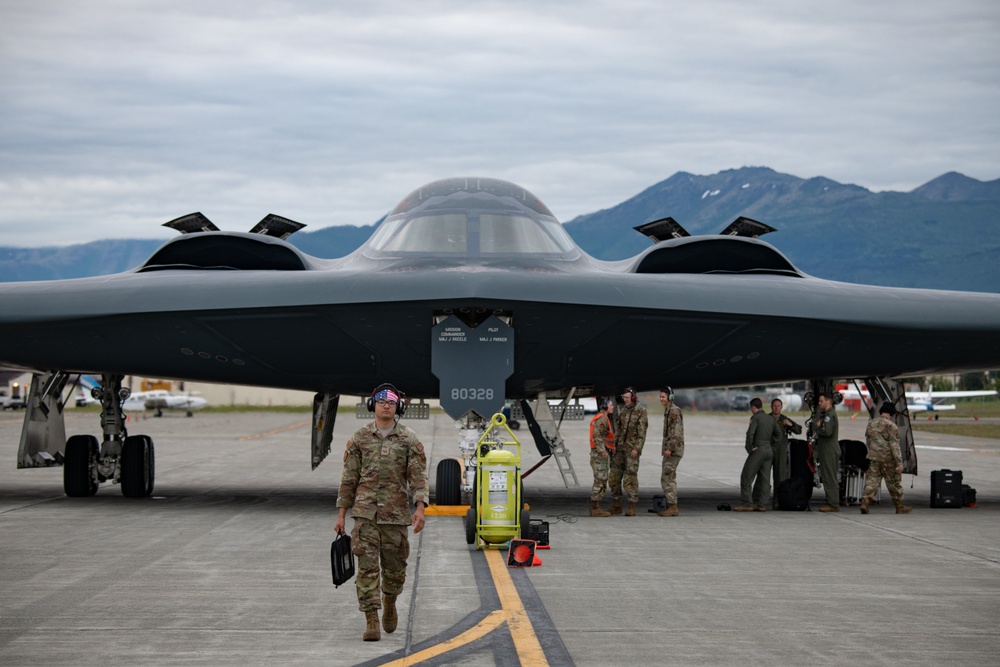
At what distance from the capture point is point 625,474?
569 inches

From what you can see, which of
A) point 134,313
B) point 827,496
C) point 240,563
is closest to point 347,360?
point 134,313

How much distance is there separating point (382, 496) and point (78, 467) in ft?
34.1

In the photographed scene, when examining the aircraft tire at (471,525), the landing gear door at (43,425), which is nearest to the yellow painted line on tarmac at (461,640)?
the aircraft tire at (471,525)

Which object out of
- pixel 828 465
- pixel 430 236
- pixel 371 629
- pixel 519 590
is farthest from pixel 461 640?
pixel 828 465

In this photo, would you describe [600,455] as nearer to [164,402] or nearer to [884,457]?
[884,457]

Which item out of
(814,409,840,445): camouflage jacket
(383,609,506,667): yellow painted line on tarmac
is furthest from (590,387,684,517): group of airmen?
(383,609,506,667): yellow painted line on tarmac

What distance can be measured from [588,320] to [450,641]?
257 inches

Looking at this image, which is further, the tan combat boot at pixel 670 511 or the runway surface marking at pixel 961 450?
the runway surface marking at pixel 961 450

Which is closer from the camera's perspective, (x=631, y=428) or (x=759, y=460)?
(x=631, y=428)

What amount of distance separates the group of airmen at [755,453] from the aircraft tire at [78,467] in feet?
23.0

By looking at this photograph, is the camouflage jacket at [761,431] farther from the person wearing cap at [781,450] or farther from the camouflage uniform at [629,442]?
the camouflage uniform at [629,442]

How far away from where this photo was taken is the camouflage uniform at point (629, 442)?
45.5 ft

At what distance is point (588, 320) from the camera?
12.8 m

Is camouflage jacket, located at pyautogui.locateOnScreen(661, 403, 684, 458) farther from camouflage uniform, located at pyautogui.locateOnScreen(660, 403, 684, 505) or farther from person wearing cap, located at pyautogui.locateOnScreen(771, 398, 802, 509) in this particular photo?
person wearing cap, located at pyautogui.locateOnScreen(771, 398, 802, 509)
